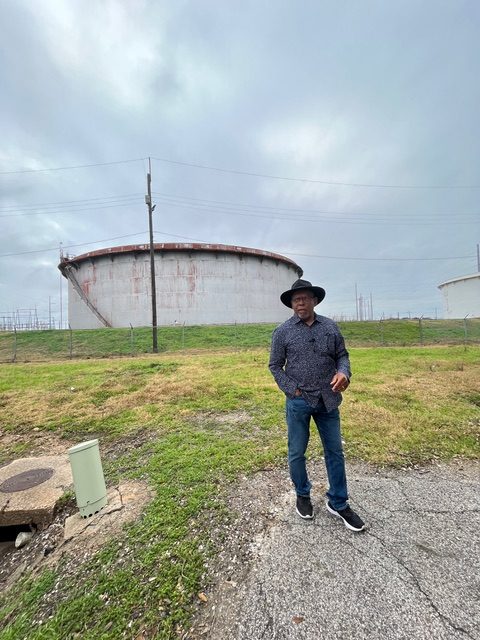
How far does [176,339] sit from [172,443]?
17.8 m

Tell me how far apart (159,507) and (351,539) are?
1614mm

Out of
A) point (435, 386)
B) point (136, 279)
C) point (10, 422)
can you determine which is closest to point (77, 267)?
point (136, 279)

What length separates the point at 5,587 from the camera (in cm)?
235

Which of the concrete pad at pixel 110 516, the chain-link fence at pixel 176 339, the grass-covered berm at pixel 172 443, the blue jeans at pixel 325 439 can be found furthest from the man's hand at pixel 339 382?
the chain-link fence at pixel 176 339

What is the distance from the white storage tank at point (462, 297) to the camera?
130 feet

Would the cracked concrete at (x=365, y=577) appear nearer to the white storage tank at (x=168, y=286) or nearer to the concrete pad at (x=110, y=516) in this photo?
the concrete pad at (x=110, y=516)

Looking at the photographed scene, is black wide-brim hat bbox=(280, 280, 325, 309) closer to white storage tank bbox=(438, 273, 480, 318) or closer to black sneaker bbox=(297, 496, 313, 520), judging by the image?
black sneaker bbox=(297, 496, 313, 520)

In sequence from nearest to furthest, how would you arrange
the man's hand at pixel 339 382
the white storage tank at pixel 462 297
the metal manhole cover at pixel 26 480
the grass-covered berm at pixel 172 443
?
the grass-covered berm at pixel 172 443 < the man's hand at pixel 339 382 < the metal manhole cover at pixel 26 480 < the white storage tank at pixel 462 297

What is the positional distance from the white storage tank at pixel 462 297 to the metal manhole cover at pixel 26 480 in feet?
153

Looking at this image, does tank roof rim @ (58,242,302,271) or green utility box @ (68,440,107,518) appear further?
tank roof rim @ (58,242,302,271)

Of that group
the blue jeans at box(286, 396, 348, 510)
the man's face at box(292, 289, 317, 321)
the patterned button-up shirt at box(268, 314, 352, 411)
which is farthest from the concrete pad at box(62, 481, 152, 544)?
the man's face at box(292, 289, 317, 321)

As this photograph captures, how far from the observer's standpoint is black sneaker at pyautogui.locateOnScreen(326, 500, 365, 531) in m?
2.45

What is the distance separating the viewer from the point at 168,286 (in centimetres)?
2939

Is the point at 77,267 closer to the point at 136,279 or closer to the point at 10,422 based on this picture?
the point at 136,279
